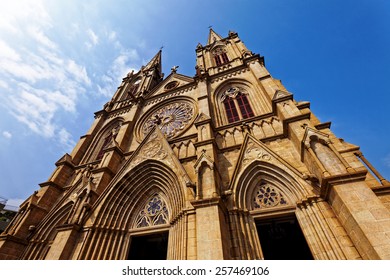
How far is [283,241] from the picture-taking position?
906cm

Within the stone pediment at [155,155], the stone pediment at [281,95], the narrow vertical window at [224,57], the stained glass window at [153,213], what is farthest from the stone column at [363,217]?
the narrow vertical window at [224,57]

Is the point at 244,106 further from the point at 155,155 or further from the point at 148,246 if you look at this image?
the point at 148,246

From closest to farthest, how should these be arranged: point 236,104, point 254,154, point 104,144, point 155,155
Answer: point 254,154 < point 155,155 < point 236,104 < point 104,144

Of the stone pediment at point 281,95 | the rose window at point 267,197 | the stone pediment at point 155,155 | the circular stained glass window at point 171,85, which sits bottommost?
the rose window at point 267,197

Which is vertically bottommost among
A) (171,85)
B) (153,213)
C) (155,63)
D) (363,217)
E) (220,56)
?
(363,217)

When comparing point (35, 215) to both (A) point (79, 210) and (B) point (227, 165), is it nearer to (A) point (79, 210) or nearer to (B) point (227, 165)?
(A) point (79, 210)

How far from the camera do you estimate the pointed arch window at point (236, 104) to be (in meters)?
11.1

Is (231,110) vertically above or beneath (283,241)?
above

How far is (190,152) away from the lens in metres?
9.73

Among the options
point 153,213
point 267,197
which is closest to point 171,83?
point 153,213

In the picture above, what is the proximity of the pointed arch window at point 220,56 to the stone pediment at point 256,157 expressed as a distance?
12243 millimetres

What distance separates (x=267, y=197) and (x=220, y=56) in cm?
1658

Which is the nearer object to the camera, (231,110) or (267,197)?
(267,197)

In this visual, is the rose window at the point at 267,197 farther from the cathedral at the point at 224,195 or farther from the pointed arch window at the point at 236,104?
the pointed arch window at the point at 236,104
